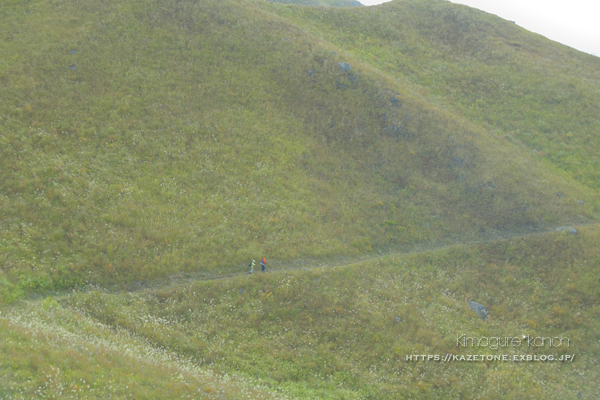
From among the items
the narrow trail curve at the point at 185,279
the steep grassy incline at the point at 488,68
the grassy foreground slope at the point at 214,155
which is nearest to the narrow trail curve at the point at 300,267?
the narrow trail curve at the point at 185,279

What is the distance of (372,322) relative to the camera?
19.7 meters

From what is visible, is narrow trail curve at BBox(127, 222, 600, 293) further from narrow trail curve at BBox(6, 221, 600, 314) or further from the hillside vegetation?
the hillside vegetation

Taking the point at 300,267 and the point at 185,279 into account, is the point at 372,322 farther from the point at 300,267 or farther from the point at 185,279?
the point at 185,279

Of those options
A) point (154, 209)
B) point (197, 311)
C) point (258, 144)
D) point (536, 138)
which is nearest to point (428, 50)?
point (536, 138)

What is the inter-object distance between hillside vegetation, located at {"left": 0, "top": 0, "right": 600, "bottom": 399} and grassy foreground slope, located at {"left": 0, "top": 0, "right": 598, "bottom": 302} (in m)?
0.19

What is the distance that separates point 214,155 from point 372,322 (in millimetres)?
18435

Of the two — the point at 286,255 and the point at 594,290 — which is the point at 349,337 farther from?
the point at 594,290

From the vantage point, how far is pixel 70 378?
10.2m

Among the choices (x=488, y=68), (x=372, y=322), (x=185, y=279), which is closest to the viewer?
(x=372, y=322)

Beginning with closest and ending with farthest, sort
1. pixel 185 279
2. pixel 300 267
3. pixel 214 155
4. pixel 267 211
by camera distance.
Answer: pixel 185 279
pixel 300 267
pixel 267 211
pixel 214 155

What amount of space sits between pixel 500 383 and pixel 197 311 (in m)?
16.9

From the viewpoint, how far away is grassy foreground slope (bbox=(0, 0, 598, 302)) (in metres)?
20.9

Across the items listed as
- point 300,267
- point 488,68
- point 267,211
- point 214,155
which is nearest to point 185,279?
point 300,267

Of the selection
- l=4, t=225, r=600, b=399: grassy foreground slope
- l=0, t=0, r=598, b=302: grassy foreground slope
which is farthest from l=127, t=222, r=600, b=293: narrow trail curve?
l=0, t=0, r=598, b=302: grassy foreground slope
